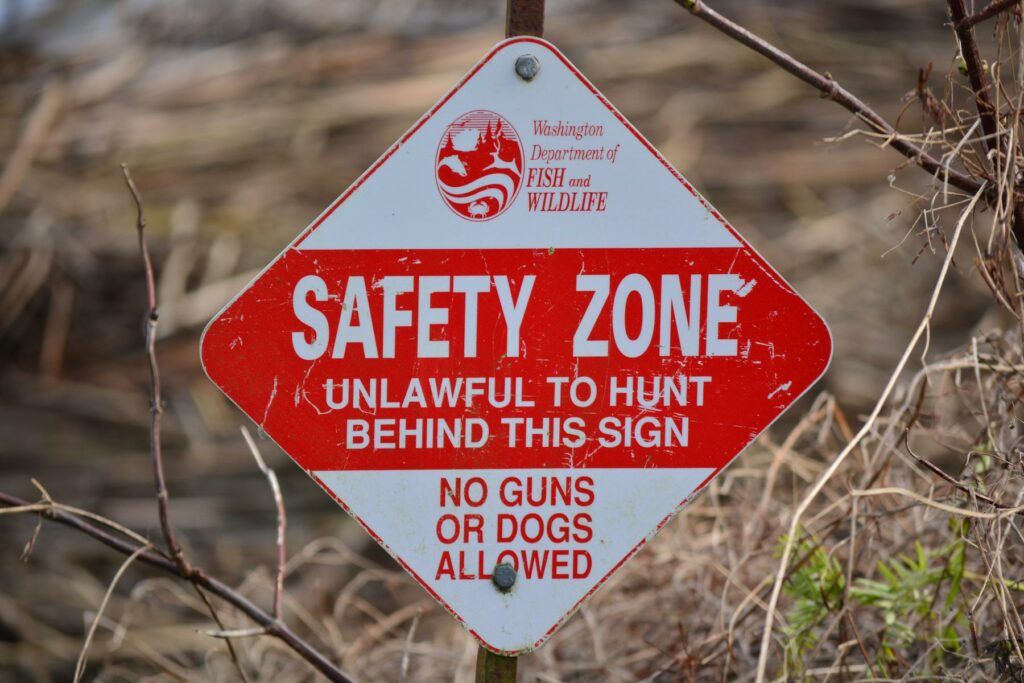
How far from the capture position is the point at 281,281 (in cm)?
146

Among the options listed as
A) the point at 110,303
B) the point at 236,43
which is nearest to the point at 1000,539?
the point at 110,303

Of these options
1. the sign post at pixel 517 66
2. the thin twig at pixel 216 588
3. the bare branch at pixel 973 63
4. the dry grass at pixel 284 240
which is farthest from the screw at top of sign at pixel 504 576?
→ the bare branch at pixel 973 63

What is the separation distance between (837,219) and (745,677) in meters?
2.59

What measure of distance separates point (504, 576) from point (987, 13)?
3.13 ft

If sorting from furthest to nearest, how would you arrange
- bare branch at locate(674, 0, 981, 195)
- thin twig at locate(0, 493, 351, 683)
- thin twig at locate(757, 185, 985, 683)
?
1. thin twig at locate(0, 493, 351, 683)
2. bare branch at locate(674, 0, 981, 195)
3. thin twig at locate(757, 185, 985, 683)

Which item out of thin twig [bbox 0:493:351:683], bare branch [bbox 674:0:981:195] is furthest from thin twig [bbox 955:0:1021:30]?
thin twig [bbox 0:493:351:683]

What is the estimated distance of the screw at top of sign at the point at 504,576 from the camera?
1.45m

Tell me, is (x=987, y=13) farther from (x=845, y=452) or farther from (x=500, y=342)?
(x=500, y=342)

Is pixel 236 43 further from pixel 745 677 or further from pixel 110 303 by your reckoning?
pixel 745 677

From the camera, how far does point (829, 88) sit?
1538 mm

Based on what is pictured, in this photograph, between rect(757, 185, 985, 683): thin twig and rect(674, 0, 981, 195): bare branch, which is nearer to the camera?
rect(757, 185, 985, 683): thin twig

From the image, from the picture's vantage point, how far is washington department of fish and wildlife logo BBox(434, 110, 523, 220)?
146cm

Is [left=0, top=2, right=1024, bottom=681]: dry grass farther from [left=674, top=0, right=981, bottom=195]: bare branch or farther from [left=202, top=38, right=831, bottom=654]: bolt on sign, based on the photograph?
[left=202, top=38, right=831, bottom=654]: bolt on sign

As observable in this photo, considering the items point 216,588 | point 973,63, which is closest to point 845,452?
point 973,63
